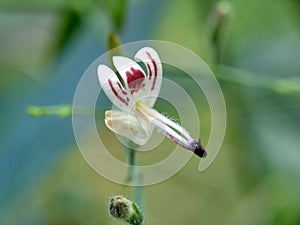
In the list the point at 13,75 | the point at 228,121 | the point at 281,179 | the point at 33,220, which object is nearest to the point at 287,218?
the point at 281,179

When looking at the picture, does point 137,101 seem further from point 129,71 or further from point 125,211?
point 125,211

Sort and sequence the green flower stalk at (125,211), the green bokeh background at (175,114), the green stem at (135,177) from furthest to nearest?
the green bokeh background at (175,114) < the green stem at (135,177) < the green flower stalk at (125,211)

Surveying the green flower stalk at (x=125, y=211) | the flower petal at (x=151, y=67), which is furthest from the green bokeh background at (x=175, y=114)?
the green flower stalk at (x=125, y=211)

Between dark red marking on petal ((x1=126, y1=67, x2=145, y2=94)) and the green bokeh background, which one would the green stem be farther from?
the green bokeh background

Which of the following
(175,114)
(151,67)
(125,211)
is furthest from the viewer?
(175,114)

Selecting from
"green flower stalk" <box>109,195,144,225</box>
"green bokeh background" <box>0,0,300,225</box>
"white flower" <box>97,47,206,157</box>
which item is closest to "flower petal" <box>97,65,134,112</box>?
"white flower" <box>97,47,206,157</box>

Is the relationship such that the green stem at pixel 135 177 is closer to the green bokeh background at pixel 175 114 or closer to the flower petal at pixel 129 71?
the flower petal at pixel 129 71

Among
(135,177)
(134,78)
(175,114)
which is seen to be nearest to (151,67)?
(134,78)
